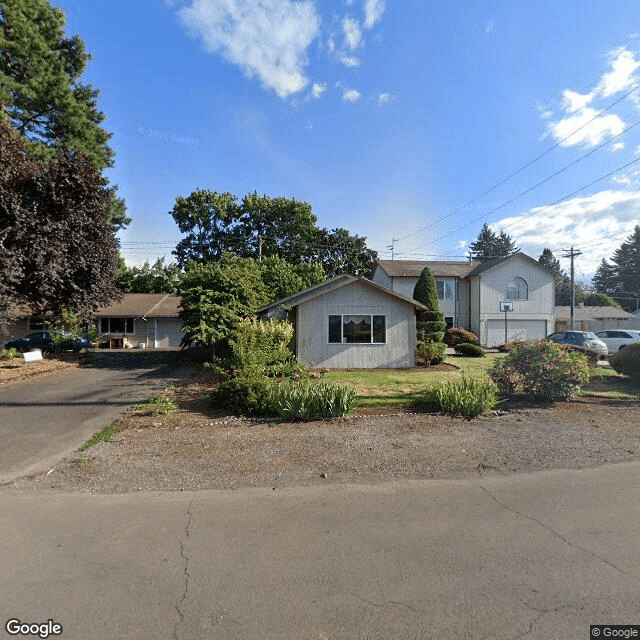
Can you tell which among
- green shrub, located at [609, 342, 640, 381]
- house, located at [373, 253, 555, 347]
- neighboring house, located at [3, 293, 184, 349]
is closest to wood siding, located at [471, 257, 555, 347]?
house, located at [373, 253, 555, 347]

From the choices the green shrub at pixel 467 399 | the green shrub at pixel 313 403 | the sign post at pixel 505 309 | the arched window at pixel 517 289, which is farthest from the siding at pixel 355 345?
the arched window at pixel 517 289

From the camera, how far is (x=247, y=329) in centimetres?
1041

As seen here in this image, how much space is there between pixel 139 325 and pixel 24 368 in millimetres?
16934

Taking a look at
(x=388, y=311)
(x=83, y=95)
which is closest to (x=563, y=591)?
(x=388, y=311)

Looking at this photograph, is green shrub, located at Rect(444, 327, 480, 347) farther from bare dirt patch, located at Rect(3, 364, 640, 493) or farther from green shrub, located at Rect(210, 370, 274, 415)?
green shrub, located at Rect(210, 370, 274, 415)

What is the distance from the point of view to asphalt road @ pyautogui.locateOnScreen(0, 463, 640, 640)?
8.29 feet

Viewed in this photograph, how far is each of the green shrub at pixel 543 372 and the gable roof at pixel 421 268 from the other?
2379 cm

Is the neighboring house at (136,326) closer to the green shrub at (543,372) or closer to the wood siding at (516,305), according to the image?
the wood siding at (516,305)

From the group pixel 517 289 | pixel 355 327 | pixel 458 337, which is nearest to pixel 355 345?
pixel 355 327

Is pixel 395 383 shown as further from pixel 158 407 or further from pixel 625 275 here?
pixel 625 275

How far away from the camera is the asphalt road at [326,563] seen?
2527 millimetres

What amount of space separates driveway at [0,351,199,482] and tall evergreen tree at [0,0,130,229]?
33.3 ft

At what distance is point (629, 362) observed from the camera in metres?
12.5

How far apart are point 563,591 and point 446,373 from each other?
42.7ft
